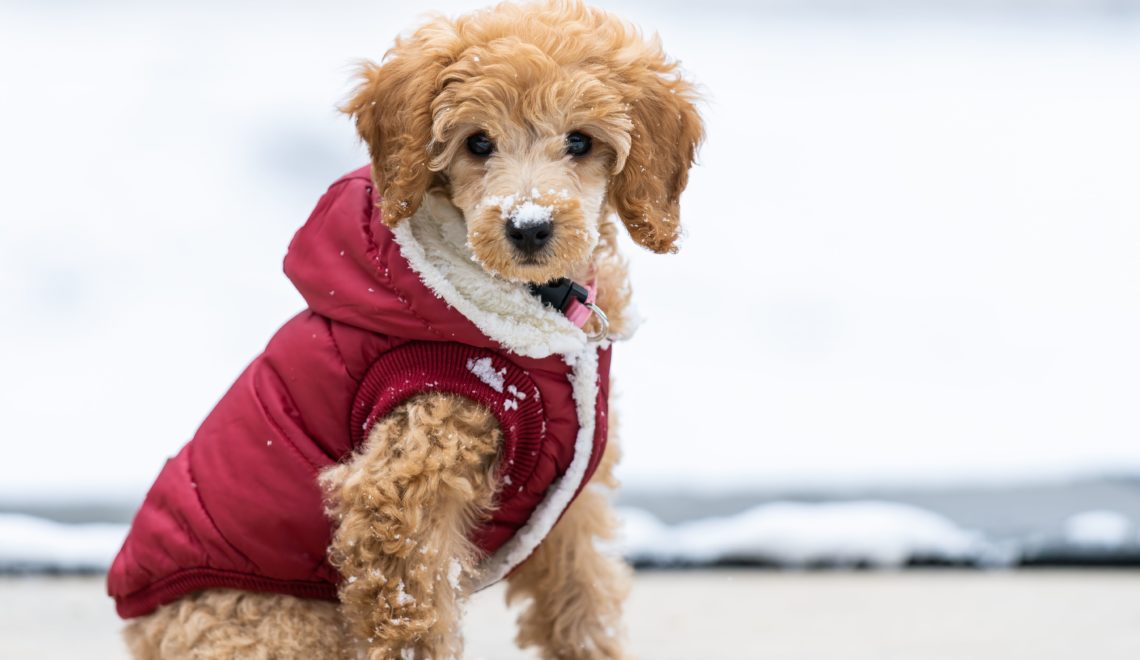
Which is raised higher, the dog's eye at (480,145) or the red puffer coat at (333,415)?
the dog's eye at (480,145)

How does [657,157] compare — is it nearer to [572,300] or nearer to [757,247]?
[572,300]

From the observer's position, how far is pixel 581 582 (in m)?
3.48

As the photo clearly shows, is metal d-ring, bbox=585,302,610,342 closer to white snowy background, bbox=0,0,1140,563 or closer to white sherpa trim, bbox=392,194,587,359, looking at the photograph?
white sherpa trim, bbox=392,194,587,359

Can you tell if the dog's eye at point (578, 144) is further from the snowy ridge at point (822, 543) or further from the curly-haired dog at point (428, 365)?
the snowy ridge at point (822, 543)

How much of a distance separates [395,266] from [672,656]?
173 centimetres

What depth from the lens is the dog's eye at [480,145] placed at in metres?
2.84

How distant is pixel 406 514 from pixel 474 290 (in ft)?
1.65

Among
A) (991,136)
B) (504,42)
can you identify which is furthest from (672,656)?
(991,136)

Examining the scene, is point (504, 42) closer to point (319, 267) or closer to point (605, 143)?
point (605, 143)

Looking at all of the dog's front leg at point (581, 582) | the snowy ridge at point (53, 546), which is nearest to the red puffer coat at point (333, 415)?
the dog's front leg at point (581, 582)

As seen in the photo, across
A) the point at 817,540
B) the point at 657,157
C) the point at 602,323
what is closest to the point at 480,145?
the point at 657,157

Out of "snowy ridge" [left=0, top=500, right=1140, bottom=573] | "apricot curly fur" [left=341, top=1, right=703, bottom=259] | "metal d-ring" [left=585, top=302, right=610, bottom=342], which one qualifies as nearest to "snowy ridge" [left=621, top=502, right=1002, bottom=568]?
"snowy ridge" [left=0, top=500, right=1140, bottom=573]

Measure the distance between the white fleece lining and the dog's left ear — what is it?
11.3 inches

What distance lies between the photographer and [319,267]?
2.97m
